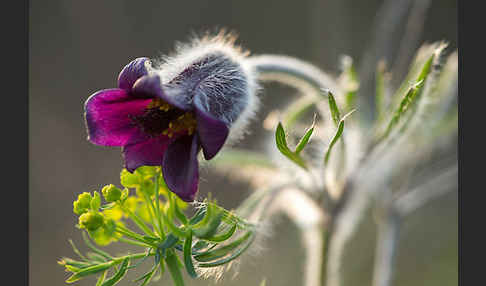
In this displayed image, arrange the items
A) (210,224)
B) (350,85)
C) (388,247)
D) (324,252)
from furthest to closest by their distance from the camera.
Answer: (388,247)
(324,252)
(350,85)
(210,224)

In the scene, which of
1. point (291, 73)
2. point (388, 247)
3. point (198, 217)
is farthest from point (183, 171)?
point (388, 247)

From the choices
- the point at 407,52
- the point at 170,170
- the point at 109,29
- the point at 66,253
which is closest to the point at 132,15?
the point at 109,29

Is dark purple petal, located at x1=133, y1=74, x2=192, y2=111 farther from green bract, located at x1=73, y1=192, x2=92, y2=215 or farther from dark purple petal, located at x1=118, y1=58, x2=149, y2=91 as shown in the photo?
green bract, located at x1=73, y1=192, x2=92, y2=215

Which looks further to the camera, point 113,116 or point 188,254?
point 113,116

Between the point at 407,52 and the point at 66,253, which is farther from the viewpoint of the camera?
the point at 66,253

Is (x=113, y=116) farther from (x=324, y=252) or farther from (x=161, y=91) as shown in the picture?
(x=324, y=252)

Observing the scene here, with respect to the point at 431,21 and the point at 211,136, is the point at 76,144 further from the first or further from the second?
the point at 211,136

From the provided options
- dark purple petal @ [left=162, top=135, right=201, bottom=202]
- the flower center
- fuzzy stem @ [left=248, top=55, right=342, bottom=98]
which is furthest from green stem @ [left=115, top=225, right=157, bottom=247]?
fuzzy stem @ [left=248, top=55, right=342, bottom=98]
